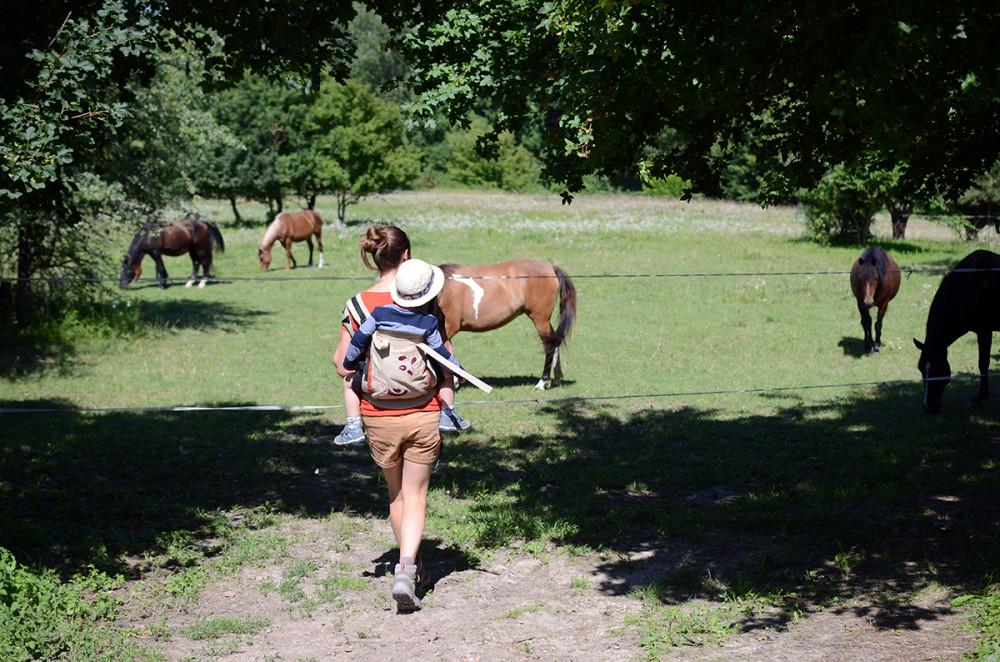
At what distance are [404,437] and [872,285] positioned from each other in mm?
11581

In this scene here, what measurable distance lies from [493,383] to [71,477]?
603 centimetres

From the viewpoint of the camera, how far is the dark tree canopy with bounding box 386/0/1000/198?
15.4ft

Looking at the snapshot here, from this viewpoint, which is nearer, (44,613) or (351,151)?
(44,613)

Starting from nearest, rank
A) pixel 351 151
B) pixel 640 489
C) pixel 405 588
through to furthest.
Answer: pixel 405 588 < pixel 640 489 < pixel 351 151

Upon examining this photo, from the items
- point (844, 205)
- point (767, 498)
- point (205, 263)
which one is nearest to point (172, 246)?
point (205, 263)

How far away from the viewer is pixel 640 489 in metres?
7.48

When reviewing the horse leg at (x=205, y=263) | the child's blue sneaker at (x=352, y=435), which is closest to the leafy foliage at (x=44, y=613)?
the child's blue sneaker at (x=352, y=435)

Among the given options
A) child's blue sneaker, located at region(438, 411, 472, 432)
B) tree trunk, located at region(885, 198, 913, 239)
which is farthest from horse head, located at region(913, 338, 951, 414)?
tree trunk, located at region(885, 198, 913, 239)

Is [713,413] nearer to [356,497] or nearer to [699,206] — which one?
[356,497]

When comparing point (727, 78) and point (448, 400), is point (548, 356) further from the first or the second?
point (727, 78)

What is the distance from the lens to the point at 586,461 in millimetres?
8406

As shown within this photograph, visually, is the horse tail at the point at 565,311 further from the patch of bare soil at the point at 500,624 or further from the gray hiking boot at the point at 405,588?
the gray hiking boot at the point at 405,588

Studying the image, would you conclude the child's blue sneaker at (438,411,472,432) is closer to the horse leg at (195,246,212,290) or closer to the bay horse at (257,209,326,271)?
the horse leg at (195,246,212,290)

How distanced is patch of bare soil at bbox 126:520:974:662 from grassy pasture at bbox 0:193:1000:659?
22cm
